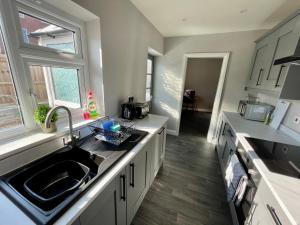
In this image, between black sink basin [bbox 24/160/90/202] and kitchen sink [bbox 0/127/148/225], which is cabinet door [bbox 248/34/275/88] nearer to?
kitchen sink [bbox 0/127/148/225]

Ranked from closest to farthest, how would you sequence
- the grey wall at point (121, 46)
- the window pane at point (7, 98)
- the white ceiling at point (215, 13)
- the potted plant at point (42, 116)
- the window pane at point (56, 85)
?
1. the window pane at point (7, 98)
2. the potted plant at point (42, 116)
3. the window pane at point (56, 85)
4. the grey wall at point (121, 46)
5. the white ceiling at point (215, 13)

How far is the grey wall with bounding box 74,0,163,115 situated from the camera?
1.39 m

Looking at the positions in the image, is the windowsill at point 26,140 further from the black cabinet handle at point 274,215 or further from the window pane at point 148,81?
the window pane at point 148,81

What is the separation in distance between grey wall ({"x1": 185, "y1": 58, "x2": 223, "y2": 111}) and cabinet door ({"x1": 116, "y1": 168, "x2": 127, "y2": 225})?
5.96 m

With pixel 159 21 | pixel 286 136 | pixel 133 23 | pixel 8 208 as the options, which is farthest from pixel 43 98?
pixel 286 136

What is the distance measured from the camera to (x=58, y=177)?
0.92 m

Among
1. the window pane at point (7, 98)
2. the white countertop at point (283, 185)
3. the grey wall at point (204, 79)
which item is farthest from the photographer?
the grey wall at point (204, 79)

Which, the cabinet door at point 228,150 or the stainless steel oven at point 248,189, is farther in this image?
the cabinet door at point 228,150

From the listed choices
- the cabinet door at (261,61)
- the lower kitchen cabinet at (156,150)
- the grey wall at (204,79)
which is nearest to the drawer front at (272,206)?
the lower kitchen cabinet at (156,150)

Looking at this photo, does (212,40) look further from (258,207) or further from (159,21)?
(258,207)

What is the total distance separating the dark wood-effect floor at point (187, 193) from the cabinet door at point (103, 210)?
2.20 feet

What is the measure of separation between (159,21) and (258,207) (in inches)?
103

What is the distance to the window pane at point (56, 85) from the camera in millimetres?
1119

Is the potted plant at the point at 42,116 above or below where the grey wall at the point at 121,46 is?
below
